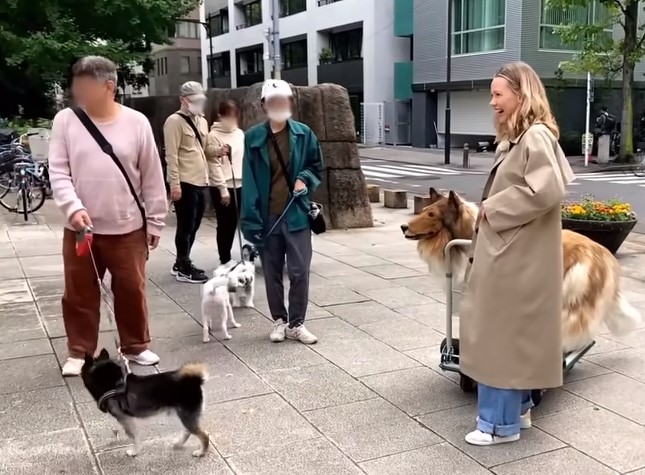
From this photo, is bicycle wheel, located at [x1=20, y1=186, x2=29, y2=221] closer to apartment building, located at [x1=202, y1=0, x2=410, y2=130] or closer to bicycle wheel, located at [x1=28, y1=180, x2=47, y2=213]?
bicycle wheel, located at [x1=28, y1=180, x2=47, y2=213]

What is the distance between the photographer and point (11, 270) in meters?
7.82

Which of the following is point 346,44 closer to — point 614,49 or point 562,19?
point 562,19

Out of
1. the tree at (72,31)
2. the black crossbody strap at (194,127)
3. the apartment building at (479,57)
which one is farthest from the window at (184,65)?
the black crossbody strap at (194,127)

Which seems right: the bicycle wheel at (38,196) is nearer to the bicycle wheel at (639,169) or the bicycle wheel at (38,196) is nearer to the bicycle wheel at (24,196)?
the bicycle wheel at (24,196)

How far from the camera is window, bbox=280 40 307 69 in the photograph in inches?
1606

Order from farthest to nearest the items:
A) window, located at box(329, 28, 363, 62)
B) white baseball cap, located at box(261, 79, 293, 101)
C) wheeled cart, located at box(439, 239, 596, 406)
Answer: window, located at box(329, 28, 363, 62), white baseball cap, located at box(261, 79, 293, 101), wheeled cart, located at box(439, 239, 596, 406)

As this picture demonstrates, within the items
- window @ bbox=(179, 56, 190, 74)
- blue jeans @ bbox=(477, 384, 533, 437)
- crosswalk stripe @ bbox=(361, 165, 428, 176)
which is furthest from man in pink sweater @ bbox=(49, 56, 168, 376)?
window @ bbox=(179, 56, 190, 74)

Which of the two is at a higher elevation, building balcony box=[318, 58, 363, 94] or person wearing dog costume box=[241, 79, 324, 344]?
building balcony box=[318, 58, 363, 94]

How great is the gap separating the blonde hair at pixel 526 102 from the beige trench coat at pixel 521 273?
7 cm

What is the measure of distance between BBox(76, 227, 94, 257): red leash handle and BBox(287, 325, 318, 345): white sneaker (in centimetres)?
173

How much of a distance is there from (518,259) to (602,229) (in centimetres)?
520

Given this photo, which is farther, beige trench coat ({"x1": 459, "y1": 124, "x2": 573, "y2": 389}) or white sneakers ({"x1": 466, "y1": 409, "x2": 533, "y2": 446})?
white sneakers ({"x1": 466, "y1": 409, "x2": 533, "y2": 446})

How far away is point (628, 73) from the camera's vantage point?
72.0 ft

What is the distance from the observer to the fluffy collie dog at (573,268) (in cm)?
417
